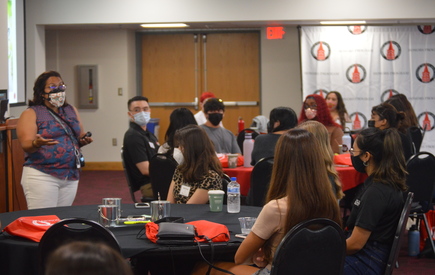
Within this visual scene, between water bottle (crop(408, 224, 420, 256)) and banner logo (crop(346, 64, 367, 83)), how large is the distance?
4628 mm

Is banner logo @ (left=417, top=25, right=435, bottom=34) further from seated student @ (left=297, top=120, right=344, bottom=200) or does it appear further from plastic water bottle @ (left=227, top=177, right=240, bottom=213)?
plastic water bottle @ (left=227, top=177, right=240, bottom=213)

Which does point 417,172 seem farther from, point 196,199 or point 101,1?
point 101,1

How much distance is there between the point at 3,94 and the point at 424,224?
409cm

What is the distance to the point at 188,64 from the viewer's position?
11195mm

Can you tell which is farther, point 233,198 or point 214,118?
point 214,118

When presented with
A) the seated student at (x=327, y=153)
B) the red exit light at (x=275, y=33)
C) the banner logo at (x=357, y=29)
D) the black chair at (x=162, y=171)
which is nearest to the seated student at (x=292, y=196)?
the seated student at (x=327, y=153)

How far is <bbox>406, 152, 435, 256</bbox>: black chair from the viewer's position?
5.02 m

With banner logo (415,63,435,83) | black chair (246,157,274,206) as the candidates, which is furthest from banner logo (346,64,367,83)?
black chair (246,157,274,206)

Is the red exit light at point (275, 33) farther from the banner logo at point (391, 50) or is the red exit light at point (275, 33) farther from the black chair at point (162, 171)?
the black chair at point (162, 171)

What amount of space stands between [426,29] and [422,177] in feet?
17.0

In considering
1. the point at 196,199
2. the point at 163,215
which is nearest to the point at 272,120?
the point at 196,199

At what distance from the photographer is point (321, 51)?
971 centimetres

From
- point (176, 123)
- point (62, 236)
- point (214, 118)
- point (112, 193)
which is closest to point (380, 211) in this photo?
point (62, 236)

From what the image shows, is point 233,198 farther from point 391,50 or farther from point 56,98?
point 391,50
